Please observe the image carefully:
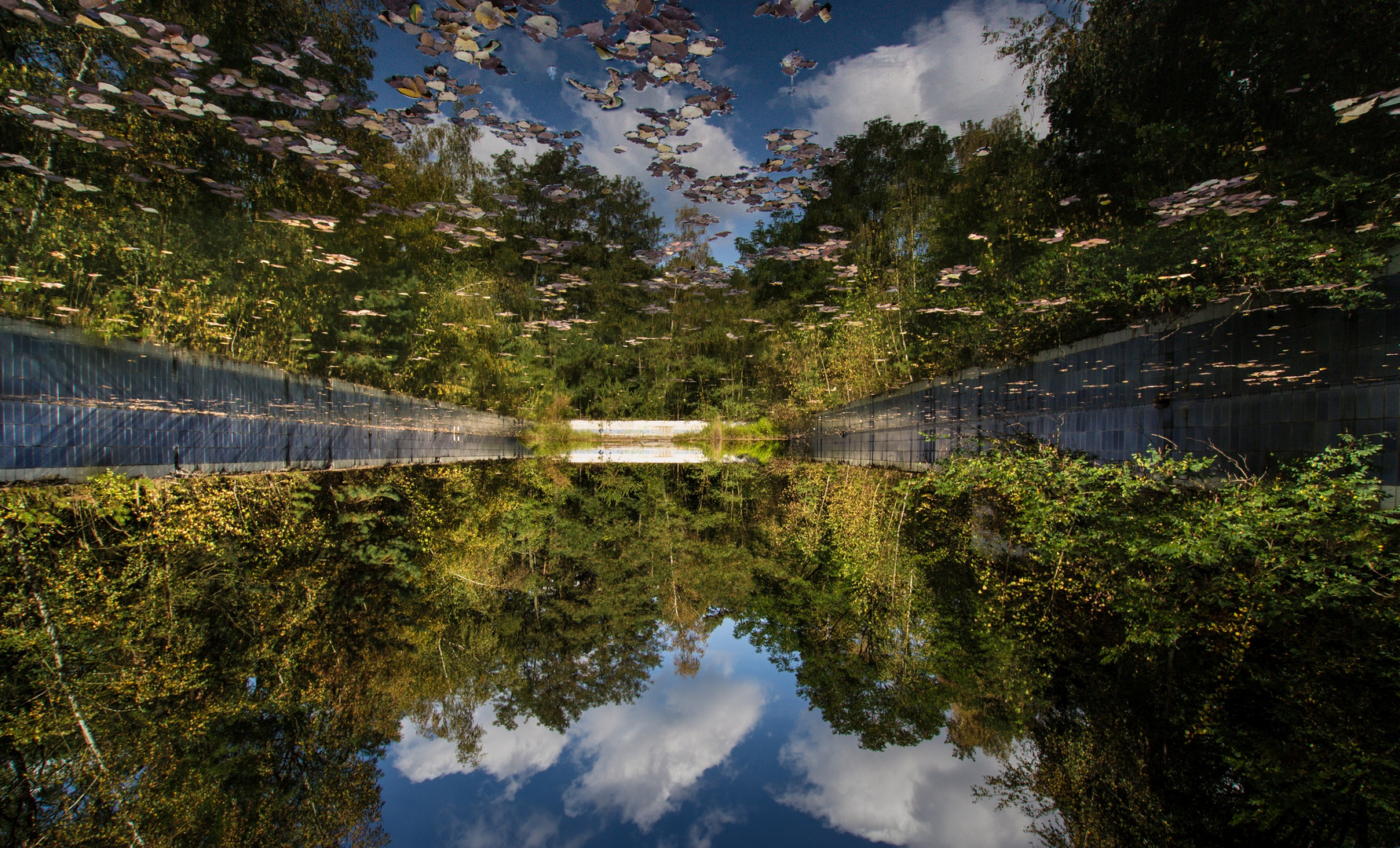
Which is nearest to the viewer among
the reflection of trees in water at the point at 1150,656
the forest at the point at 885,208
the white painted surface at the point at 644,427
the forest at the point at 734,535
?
the reflection of trees in water at the point at 1150,656

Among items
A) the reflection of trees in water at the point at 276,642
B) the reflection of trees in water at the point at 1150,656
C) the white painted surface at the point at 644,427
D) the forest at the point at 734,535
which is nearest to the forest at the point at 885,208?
the forest at the point at 734,535

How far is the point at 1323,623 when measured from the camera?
6.21 ft

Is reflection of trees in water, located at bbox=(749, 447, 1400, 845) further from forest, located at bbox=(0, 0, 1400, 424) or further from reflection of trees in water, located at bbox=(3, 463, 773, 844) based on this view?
forest, located at bbox=(0, 0, 1400, 424)

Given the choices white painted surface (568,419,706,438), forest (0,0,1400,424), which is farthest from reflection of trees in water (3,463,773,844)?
white painted surface (568,419,706,438)

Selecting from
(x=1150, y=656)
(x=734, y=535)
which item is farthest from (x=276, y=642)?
(x=1150, y=656)

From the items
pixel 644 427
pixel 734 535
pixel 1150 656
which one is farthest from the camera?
pixel 644 427

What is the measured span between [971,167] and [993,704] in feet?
39.7

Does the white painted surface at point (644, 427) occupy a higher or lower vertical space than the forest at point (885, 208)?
lower

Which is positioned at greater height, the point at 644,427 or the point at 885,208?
the point at 885,208

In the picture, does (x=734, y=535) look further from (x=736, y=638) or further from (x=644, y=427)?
(x=644, y=427)

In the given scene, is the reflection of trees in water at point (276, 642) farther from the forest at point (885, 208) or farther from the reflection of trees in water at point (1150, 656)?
the forest at point (885, 208)

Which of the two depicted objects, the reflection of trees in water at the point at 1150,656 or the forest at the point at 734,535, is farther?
the forest at the point at 734,535

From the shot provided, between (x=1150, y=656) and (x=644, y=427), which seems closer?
(x=1150, y=656)

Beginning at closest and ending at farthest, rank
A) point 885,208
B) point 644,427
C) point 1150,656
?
point 1150,656 → point 885,208 → point 644,427
